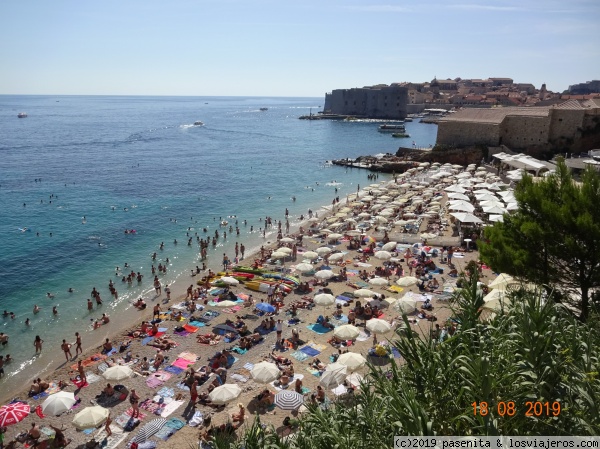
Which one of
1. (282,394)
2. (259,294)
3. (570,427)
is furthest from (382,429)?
(259,294)

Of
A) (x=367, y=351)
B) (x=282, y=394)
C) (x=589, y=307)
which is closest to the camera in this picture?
(x=589, y=307)

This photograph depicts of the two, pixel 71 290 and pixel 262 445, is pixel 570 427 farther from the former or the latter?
pixel 71 290

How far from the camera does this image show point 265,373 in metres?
11.2

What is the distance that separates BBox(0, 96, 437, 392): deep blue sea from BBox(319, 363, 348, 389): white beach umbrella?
985 centimetres

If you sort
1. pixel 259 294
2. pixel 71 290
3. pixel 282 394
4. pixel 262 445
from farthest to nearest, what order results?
pixel 71 290, pixel 259 294, pixel 282 394, pixel 262 445

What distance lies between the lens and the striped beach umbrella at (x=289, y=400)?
10.4 m

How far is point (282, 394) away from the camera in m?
10.7

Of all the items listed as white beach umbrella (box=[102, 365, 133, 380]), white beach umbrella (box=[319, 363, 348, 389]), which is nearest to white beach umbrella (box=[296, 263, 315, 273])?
white beach umbrella (box=[319, 363, 348, 389])

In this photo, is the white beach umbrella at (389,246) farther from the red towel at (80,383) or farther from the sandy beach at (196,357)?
the red towel at (80,383)

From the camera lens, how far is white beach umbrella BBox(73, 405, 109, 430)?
9922 millimetres

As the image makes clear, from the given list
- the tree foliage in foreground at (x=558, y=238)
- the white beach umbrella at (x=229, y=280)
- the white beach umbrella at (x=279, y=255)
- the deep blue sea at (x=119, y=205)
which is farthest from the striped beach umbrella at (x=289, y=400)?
the white beach umbrella at (x=279, y=255)

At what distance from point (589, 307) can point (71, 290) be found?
20377 millimetres

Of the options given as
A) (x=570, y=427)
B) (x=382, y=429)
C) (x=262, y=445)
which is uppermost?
(x=570, y=427)

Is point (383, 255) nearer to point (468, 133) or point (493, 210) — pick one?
point (493, 210)
